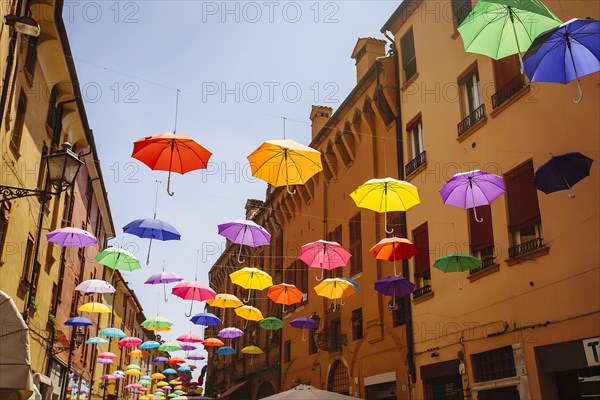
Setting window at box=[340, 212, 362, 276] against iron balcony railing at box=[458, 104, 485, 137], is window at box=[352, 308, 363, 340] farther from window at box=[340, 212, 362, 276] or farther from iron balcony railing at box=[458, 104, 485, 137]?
iron balcony railing at box=[458, 104, 485, 137]

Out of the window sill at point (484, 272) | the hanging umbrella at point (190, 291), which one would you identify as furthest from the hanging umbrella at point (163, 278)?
the window sill at point (484, 272)

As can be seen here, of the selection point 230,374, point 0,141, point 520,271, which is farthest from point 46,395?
point 230,374

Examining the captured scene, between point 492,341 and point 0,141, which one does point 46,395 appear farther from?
point 492,341

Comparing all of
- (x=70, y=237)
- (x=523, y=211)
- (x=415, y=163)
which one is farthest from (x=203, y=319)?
(x=523, y=211)

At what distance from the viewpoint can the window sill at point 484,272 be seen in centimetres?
1348

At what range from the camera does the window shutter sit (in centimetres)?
1257

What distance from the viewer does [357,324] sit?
69.4 feet

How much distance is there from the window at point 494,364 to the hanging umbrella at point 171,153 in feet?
27.2

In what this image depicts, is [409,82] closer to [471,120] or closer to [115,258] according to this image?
[471,120]

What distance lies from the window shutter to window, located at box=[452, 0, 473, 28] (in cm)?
542

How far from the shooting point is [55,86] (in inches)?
757

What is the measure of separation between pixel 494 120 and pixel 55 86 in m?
14.6

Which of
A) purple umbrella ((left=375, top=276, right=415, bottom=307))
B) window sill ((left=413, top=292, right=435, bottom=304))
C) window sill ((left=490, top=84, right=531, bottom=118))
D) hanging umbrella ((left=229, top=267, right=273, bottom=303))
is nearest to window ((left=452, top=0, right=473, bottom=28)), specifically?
window sill ((left=490, top=84, right=531, bottom=118))

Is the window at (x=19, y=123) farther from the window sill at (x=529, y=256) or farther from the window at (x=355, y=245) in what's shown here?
the window sill at (x=529, y=256)
